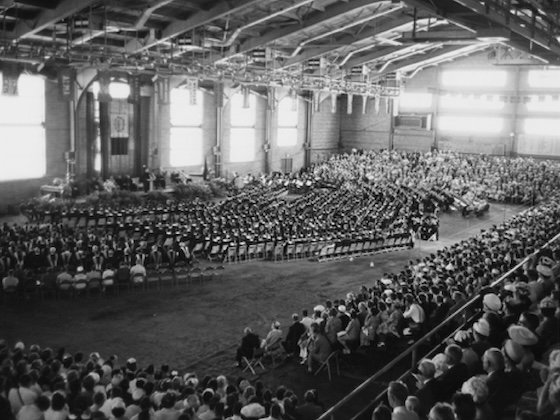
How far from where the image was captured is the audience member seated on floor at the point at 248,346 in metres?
11.7

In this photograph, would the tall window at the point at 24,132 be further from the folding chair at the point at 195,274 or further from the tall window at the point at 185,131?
the folding chair at the point at 195,274

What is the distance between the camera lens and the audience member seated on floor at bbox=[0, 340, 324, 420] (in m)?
7.26

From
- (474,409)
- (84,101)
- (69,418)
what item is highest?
(84,101)

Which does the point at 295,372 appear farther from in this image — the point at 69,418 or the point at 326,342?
the point at 69,418

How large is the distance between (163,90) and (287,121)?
57.5 feet

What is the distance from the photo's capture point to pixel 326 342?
11.1 metres

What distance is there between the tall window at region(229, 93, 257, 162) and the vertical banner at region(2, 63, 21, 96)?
1815 cm

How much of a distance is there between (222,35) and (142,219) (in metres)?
11.7

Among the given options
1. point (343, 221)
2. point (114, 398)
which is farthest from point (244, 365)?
point (343, 221)

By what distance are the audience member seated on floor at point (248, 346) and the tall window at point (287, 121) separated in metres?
35.1

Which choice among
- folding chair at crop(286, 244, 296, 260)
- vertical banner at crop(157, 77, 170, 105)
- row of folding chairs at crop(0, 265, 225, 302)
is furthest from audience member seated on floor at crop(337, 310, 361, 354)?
vertical banner at crop(157, 77, 170, 105)

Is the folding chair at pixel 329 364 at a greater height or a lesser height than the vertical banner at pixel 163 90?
lesser

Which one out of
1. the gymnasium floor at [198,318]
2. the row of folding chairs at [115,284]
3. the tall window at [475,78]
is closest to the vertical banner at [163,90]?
the gymnasium floor at [198,318]

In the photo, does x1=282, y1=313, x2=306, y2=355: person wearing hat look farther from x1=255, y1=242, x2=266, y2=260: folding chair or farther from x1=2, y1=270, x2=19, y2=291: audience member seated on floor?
x1=255, y1=242, x2=266, y2=260: folding chair
